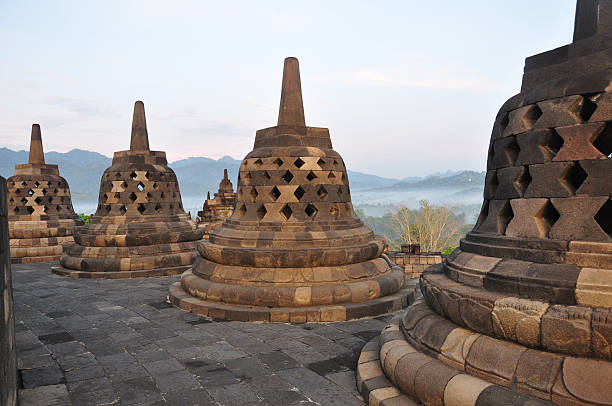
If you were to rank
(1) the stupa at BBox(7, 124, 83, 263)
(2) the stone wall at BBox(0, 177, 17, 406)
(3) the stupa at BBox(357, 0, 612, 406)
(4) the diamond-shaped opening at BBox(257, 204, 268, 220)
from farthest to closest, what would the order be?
(1) the stupa at BBox(7, 124, 83, 263) → (4) the diamond-shaped opening at BBox(257, 204, 268, 220) → (3) the stupa at BBox(357, 0, 612, 406) → (2) the stone wall at BBox(0, 177, 17, 406)

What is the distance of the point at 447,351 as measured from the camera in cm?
369

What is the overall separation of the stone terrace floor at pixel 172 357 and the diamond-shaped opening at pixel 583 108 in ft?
10.2

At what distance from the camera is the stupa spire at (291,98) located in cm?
868

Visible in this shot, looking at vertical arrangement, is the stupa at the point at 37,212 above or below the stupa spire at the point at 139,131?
below

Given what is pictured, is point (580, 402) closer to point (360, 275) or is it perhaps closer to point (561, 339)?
point (561, 339)

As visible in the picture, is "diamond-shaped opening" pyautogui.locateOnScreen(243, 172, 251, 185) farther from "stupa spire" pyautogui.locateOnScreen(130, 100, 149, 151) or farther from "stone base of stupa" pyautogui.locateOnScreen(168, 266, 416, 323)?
"stupa spire" pyautogui.locateOnScreen(130, 100, 149, 151)

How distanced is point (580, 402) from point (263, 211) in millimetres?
6102

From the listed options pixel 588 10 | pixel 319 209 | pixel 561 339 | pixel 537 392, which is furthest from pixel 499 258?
pixel 319 209

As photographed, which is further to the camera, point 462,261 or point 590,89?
point 462,261

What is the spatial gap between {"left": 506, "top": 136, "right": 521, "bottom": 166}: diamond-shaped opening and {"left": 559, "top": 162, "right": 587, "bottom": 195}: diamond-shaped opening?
52 centimetres

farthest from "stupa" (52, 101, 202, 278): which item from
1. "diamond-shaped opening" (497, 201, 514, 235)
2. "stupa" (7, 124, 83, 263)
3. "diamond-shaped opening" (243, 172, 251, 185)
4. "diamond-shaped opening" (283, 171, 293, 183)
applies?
"diamond-shaped opening" (497, 201, 514, 235)

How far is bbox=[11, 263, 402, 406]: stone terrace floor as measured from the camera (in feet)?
13.9

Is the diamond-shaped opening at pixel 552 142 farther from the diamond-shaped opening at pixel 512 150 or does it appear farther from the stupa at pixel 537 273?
the diamond-shaped opening at pixel 512 150

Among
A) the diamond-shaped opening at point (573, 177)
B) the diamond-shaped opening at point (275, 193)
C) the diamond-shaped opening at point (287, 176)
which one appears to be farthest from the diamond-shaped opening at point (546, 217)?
the diamond-shaped opening at point (275, 193)
